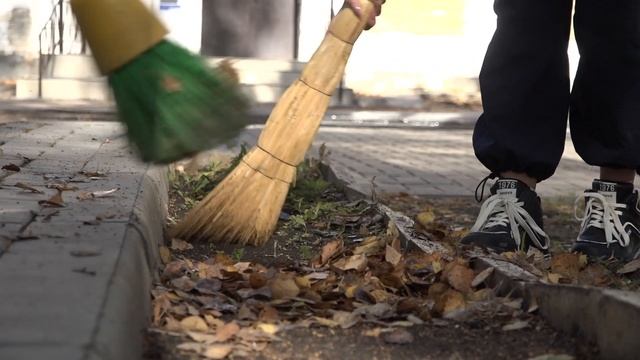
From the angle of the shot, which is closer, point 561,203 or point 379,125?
point 561,203

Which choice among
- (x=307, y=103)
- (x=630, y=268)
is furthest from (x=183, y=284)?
(x=630, y=268)

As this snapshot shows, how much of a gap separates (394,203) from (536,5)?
6.06 ft

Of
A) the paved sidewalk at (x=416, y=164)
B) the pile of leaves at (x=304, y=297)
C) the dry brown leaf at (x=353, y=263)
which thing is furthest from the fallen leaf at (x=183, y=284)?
the paved sidewalk at (x=416, y=164)

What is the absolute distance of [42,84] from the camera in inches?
585

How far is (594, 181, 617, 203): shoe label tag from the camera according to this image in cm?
375

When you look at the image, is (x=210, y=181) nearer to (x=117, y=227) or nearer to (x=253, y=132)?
(x=117, y=227)

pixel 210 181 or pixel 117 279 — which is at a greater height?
pixel 117 279

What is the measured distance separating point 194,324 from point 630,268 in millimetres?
1469

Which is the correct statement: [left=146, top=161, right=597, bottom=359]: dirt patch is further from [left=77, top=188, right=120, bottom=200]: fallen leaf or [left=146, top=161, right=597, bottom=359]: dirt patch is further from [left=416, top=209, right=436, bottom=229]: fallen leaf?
[left=77, top=188, right=120, bottom=200]: fallen leaf

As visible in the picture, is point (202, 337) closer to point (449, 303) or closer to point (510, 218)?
point (449, 303)

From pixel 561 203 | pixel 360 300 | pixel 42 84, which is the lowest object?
pixel 42 84

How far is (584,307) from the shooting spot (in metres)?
2.48

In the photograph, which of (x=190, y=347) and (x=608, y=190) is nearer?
(x=190, y=347)

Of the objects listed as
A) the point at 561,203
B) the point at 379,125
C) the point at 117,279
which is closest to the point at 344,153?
the point at 561,203
